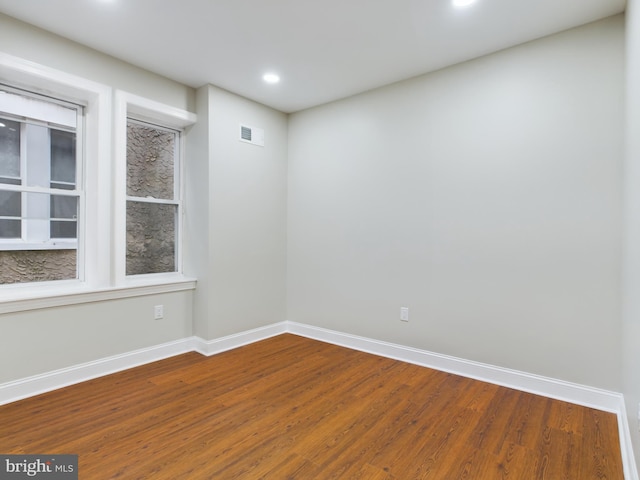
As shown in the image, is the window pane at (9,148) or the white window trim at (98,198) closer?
the window pane at (9,148)

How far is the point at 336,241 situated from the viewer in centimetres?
387

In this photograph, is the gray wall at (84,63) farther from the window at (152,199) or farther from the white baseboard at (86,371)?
the white baseboard at (86,371)

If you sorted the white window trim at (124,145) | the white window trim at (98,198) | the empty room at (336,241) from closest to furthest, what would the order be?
A: the empty room at (336,241) < the white window trim at (98,198) < the white window trim at (124,145)

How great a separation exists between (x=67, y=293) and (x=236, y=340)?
1599 millimetres

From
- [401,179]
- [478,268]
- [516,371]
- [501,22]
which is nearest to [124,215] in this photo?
[401,179]

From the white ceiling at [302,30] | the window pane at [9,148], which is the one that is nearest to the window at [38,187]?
the window pane at [9,148]

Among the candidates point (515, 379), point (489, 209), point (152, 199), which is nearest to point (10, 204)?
point (152, 199)

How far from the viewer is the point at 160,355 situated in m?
3.32

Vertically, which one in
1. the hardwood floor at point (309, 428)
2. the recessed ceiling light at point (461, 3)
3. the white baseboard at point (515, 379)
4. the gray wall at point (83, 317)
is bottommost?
the hardwood floor at point (309, 428)

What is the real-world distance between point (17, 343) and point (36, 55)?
82.8 inches

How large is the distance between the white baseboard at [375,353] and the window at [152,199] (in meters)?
0.82

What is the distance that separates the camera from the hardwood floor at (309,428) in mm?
1812

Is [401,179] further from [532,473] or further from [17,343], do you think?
[17,343]

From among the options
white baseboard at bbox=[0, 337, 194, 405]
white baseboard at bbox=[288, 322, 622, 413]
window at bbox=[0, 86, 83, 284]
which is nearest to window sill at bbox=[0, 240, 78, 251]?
window at bbox=[0, 86, 83, 284]
